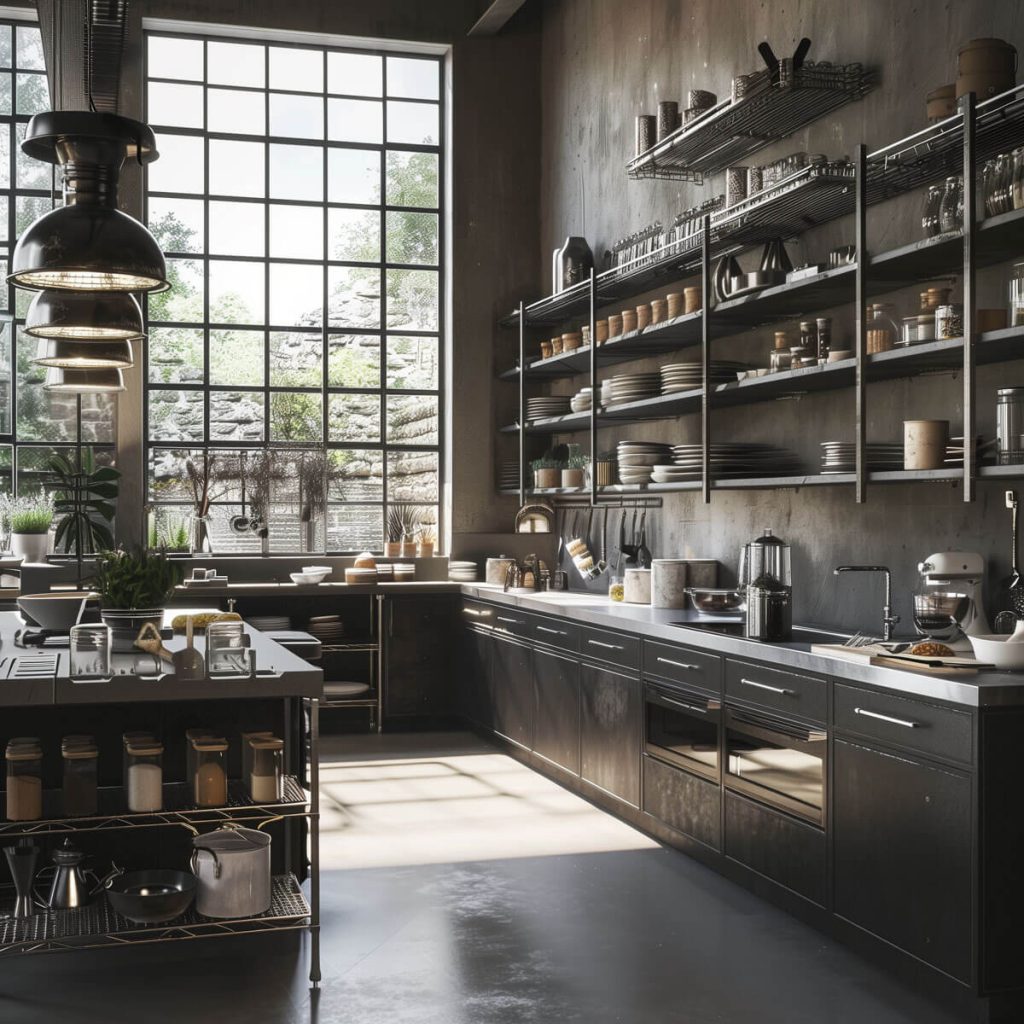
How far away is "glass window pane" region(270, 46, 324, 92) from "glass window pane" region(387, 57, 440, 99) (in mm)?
488

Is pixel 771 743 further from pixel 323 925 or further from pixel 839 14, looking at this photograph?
pixel 839 14

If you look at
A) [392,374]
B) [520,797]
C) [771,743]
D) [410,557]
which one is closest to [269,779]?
[771,743]

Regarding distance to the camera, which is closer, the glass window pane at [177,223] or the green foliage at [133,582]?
the green foliage at [133,582]

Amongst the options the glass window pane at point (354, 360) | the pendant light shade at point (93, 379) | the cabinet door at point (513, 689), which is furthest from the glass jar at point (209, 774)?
the glass window pane at point (354, 360)

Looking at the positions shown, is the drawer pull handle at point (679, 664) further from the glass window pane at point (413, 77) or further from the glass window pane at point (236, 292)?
the glass window pane at point (413, 77)

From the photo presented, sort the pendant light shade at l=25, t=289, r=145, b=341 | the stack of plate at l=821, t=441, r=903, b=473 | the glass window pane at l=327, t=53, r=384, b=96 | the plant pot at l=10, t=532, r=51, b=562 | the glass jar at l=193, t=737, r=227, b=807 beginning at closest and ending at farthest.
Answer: the glass jar at l=193, t=737, r=227, b=807, the stack of plate at l=821, t=441, r=903, b=473, the pendant light shade at l=25, t=289, r=145, b=341, the plant pot at l=10, t=532, r=51, b=562, the glass window pane at l=327, t=53, r=384, b=96

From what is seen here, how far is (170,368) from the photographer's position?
809 centimetres

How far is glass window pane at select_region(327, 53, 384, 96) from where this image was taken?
839 cm

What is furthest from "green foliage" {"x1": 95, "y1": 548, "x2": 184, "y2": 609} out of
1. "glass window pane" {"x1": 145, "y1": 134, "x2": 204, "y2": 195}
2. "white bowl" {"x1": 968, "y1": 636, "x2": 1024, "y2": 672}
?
"glass window pane" {"x1": 145, "y1": 134, "x2": 204, "y2": 195}

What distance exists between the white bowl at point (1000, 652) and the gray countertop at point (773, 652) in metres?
0.06

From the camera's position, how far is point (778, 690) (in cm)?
411

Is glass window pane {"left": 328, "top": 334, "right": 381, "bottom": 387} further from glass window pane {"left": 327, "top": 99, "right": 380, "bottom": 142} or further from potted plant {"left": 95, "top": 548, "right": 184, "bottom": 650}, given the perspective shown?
potted plant {"left": 95, "top": 548, "right": 184, "bottom": 650}

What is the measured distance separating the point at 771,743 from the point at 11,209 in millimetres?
6105

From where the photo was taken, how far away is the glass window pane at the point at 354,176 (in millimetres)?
8406
